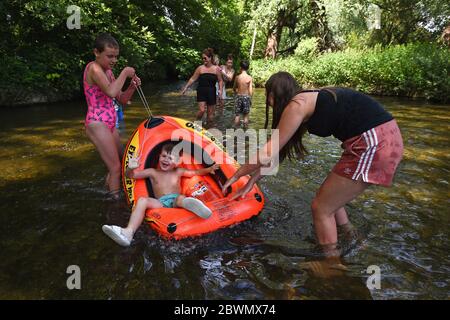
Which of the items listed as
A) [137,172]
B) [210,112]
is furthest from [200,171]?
[210,112]

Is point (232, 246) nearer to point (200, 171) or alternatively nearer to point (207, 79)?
point (200, 171)

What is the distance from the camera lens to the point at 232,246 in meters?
3.08

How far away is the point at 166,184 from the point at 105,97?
40.1 inches

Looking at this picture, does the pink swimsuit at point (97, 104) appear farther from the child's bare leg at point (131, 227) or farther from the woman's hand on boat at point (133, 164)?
the child's bare leg at point (131, 227)

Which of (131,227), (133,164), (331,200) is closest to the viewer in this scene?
(331,200)

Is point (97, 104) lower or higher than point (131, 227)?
higher

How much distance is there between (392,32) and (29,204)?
25.8m

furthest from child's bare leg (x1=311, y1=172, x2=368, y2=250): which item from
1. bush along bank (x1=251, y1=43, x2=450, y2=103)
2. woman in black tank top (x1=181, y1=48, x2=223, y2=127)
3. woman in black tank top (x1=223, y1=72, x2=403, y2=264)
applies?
bush along bank (x1=251, y1=43, x2=450, y2=103)

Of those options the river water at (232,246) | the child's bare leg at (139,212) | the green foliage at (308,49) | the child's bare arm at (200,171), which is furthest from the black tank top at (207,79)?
the green foliage at (308,49)

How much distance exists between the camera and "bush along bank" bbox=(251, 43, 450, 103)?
1153cm

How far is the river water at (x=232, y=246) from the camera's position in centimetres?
252

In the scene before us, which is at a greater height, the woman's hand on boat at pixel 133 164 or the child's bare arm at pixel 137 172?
the woman's hand on boat at pixel 133 164

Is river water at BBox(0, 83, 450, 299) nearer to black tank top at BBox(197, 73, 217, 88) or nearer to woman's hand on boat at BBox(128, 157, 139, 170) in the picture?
woman's hand on boat at BBox(128, 157, 139, 170)

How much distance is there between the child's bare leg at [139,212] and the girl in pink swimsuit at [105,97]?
78cm
